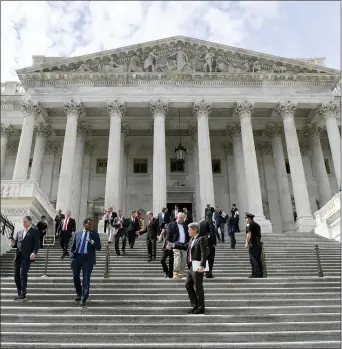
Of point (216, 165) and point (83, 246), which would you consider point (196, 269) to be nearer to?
point (83, 246)

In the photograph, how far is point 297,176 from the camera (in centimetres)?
2689

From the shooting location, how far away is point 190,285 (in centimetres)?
806

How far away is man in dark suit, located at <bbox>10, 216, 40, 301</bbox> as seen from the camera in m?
8.95

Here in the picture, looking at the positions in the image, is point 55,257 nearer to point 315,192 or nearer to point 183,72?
point 183,72

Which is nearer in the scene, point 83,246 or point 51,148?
point 83,246

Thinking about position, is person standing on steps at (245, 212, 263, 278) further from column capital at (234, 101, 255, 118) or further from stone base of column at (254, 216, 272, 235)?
column capital at (234, 101, 255, 118)

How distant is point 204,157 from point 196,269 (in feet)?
64.1

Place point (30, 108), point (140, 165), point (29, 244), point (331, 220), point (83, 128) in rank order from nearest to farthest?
point (29, 244)
point (331, 220)
point (30, 108)
point (83, 128)
point (140, 165)

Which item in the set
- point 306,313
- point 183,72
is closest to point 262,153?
point 183,72

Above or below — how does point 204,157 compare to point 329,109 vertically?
below

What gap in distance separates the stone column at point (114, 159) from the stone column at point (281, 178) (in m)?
13.2

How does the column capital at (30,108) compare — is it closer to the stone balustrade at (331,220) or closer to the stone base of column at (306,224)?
the stone base of column at (306,224)

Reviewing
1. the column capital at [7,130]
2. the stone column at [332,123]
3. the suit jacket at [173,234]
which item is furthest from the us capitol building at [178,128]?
the suit jacket at [173,234]

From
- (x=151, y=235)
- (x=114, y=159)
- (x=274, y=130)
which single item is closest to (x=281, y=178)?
(x=274, y=130)
